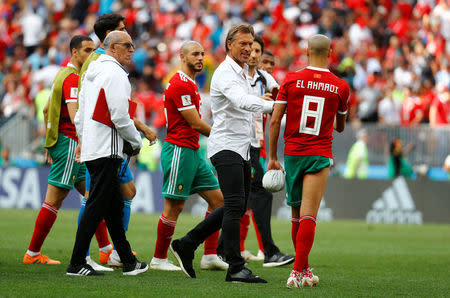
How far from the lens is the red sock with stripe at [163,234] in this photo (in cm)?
928

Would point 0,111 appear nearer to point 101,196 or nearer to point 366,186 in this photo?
point 366,186

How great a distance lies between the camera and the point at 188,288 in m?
7.50

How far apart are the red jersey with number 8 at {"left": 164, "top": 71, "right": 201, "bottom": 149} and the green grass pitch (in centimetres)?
148

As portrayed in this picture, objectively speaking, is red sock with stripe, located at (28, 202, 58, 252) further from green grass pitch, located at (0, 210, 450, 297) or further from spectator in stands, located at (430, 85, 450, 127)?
spectator in stands, located at (430, 85, 450, 127)

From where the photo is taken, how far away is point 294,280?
773 cm

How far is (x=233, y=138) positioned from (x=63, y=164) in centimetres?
243

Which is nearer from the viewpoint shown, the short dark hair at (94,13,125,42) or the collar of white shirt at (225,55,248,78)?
the collar of white shirt at (225,55,248,78)

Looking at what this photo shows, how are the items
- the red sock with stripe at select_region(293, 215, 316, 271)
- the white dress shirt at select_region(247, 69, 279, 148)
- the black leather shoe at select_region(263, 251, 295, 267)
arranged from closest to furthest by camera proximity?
the red sock with stripe at select_region(293, 215, 316, 271) < the black leather shoe at select_region(263, 251, 295, 267) < the white dress shirt at select_region(247, 69, 279, 148)

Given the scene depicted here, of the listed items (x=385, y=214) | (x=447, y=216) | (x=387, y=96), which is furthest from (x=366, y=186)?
(x=387, y=96)

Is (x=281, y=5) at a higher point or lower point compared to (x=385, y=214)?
higher

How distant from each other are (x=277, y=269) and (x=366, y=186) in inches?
420

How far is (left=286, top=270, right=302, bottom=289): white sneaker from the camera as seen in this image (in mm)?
7711

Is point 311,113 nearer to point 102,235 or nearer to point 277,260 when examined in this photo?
point 277,260

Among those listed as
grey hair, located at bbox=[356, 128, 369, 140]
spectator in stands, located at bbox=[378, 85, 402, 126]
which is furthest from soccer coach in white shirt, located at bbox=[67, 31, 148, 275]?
spectator in stands, located at bbox=[378, 85, 402, 126]
